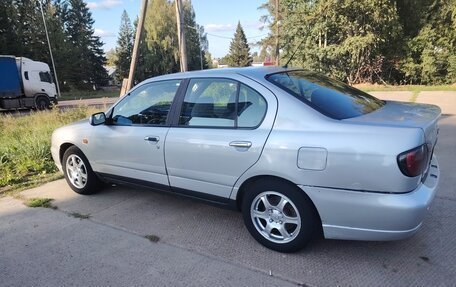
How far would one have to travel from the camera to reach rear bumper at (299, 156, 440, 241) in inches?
99.4

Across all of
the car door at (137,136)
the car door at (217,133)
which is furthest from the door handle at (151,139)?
the car door at (217,133)

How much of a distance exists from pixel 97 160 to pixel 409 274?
3.63 meters

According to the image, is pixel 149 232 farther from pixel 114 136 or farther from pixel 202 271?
pixel 114 136

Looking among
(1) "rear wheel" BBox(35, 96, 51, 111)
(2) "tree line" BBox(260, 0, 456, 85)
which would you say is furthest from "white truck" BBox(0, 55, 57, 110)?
(2) "tree line" BBox(260, 0, 456, 85)

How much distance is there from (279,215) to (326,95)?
1180 millimetres

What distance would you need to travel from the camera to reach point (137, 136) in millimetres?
3926

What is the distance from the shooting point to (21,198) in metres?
4.92

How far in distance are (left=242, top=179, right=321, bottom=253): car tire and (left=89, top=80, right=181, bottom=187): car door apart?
111cm

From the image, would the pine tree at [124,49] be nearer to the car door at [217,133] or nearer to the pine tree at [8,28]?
the pine tree at [8,28]

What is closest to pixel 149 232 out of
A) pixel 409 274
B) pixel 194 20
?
pixel 409 274

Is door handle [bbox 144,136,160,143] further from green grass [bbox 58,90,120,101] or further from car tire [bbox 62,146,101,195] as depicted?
green grass [bbox 58,90,120,101]

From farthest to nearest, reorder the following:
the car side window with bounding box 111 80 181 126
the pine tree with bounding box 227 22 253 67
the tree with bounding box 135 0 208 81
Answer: the pine tree with bounding box 227 22 253 67 < the tree with bounding box 135 0 208 81 < the car side window with bounding box 111 80 181 126

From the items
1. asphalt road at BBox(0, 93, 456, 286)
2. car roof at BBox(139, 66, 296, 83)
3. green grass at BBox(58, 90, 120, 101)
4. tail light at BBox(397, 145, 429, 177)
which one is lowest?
green grass at BBox(58, 90, 120, 101)

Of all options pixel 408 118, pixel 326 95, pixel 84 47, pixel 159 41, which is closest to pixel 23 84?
pixel 326 95
